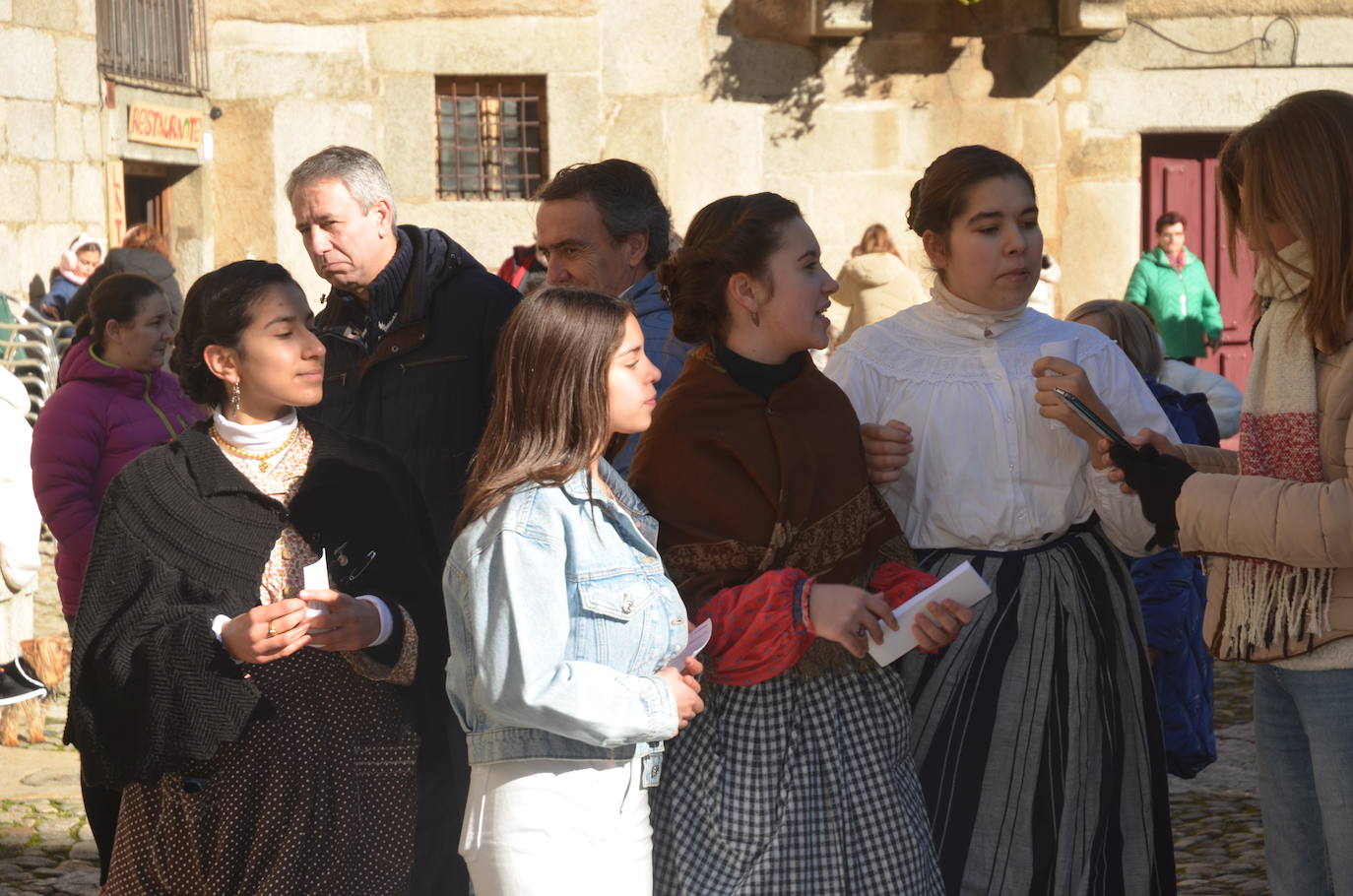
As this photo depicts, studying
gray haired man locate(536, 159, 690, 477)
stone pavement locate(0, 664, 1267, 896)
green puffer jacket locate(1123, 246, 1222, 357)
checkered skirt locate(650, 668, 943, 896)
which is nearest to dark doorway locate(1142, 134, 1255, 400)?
green puffer jacket locate(1123, 246, 1222, 357)

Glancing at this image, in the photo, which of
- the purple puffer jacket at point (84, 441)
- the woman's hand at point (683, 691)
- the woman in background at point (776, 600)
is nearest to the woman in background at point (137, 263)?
the purple puffer jacket at point (84, 441)

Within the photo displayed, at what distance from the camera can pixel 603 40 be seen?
1206 cm

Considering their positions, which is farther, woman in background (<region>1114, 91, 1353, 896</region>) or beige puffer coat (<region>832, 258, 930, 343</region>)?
beige puffer coat (<region>832, 258, 930, 343</region>)

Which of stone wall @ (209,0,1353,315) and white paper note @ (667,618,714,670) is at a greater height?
stone wall @ (209,0,1353,315)

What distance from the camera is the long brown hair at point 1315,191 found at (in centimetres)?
Answer: 290

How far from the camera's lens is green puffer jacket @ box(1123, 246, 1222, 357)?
11938 mm

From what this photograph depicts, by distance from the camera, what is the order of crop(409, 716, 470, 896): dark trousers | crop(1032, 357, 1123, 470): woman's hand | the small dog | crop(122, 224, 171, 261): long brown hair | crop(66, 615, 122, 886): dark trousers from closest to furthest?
crop(1032, 357, 1123, 470): woman's hand < crop(409, 716, 470, 896): dark trousers < crop(66, 615, 122, 886): dark trousers < the small dog < crop(122, 224, 171, 261): long brown hair

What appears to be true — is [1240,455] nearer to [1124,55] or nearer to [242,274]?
[242,274]

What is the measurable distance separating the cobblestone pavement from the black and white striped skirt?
1.71m

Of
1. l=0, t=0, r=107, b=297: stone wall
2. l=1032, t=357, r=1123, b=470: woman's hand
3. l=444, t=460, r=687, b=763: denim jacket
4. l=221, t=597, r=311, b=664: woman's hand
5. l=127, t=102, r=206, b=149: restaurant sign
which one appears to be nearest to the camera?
l=444, t=460, r=687, b=763: denim jacket

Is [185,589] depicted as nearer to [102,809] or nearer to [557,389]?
[557,389]

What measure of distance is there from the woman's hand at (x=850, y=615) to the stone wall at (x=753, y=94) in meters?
9.36

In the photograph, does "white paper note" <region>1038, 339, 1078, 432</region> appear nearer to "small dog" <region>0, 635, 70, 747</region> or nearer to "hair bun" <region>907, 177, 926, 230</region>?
"hair bun" <region>907, 177, 926, 230</region>

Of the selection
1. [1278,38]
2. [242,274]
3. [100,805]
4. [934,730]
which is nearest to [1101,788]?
[934,730]
